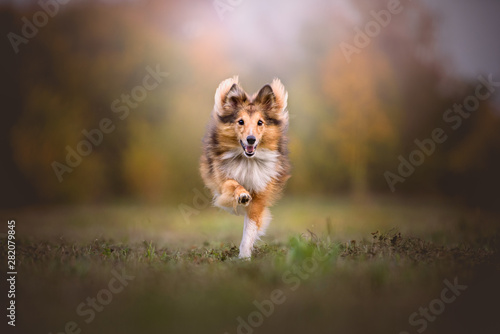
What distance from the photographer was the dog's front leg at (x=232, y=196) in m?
6.36

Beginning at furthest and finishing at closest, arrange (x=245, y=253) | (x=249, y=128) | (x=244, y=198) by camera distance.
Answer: (x=249, y=128), (x=245, y=253), (x=244, y=198)

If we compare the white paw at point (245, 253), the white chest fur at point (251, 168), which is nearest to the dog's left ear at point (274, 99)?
the white chest fur at point (251, 168)

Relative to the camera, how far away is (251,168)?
22.6ft

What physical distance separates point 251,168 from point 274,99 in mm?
1138

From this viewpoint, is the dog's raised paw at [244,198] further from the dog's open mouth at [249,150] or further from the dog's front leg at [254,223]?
the dog's open mouth at [249,150]

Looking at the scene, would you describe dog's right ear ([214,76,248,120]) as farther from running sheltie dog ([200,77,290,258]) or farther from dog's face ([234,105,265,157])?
dog's face ([234,105,265,157])

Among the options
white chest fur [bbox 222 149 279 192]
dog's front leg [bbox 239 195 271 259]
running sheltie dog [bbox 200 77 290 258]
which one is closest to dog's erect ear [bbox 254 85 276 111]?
running sheltie dog [bbox 200 77 290 258]

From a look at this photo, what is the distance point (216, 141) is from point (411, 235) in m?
3.29

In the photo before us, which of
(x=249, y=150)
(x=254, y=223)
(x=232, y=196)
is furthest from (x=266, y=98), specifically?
(x=254, y=223)

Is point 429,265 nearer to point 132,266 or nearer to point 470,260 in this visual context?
point 470,260

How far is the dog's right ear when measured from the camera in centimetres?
700

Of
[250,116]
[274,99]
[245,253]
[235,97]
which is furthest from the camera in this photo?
[274,99]

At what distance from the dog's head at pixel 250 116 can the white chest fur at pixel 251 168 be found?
0.13 m

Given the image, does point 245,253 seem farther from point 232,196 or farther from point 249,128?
point 249,128
